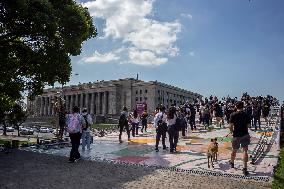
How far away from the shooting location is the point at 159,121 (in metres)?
15.8

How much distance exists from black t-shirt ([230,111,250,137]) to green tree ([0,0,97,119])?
1103 cm

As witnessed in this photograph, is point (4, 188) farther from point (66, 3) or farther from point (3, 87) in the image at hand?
point (66, 3)

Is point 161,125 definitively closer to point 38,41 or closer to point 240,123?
point 240,123

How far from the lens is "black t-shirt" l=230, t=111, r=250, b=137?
35.2 feet

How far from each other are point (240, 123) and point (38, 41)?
512 inches

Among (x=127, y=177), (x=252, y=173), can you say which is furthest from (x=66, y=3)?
(x=252, y=173)

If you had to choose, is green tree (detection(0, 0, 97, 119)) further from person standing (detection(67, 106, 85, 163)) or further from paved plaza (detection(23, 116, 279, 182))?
person standing (detection(67, 106, 85, 163))

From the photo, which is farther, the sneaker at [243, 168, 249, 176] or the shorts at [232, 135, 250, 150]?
the shorts at [232, 135, 250, 150]

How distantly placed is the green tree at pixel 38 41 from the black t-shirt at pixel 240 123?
36.2 ft

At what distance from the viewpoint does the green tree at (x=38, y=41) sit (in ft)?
58.0

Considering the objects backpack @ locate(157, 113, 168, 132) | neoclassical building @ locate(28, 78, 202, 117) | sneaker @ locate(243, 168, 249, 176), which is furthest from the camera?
neoclassical building @ locate(28, 78, 202, 117)

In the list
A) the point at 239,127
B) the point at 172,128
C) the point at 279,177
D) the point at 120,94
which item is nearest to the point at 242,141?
the point at 239,127

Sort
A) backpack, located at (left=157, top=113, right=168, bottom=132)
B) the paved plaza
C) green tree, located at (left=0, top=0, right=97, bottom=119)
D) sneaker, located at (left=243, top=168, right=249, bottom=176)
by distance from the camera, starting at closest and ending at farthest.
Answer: sneaker, located at (left=243, top=168, right=249, bottom=176) < the paved plaza < backpack, located at (left=157, top=113, right=168, bottom=132) < green tree, located at (left=0, top=0, right=97, bottom=119)

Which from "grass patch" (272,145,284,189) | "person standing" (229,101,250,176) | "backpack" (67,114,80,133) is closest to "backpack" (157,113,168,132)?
"backpack" (67,114,80,133)
